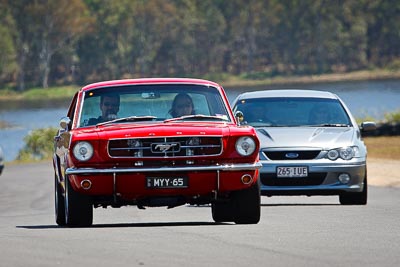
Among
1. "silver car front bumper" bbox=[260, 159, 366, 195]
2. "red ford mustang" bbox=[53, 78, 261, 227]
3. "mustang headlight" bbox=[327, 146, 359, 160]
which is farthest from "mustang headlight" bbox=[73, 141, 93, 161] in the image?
"mustang headlight" bbox=[327, 146, 359, 160]

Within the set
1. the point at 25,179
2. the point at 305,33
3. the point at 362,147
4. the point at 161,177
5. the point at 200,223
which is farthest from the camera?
the point at 305,33

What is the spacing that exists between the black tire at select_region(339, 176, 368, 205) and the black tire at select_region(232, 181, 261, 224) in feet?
14.8

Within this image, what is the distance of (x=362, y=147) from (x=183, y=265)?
27.0 feet

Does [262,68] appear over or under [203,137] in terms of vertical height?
under

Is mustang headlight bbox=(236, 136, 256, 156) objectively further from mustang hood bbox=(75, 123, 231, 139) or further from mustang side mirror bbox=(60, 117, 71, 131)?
mustang side mirror bbox=(60, 117, 71, 131)

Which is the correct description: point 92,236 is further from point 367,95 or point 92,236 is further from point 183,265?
point 367,95

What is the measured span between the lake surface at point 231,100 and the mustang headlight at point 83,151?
41448 millimetres

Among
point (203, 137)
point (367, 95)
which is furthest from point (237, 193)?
point (367, 95)

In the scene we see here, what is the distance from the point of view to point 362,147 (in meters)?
16.4

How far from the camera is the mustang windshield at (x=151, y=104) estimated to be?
12.6 meters

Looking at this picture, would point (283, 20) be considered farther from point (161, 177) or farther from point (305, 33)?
point (161, 177)

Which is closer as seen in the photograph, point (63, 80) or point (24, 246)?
point (24, 246)

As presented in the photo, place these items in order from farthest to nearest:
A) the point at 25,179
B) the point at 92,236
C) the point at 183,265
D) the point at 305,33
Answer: the point at 305,33, the point at 25,179, the point at 92,236, the point at 183,265

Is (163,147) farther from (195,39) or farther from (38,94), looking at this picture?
(195,39)
